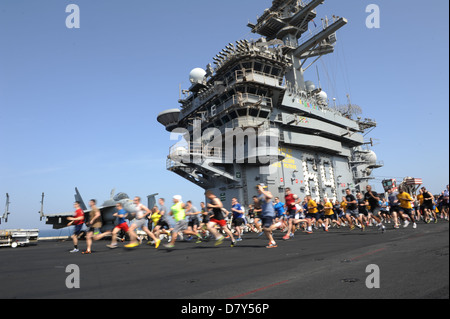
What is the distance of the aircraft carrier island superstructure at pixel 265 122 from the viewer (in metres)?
27.5

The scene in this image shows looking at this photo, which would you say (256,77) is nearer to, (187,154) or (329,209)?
(187,154)

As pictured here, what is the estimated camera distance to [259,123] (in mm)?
28266

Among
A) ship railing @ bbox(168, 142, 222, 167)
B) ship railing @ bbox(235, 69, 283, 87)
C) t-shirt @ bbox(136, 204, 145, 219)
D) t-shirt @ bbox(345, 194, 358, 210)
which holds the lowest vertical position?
t-shirt @ bbox(345, 194, 358, 210)

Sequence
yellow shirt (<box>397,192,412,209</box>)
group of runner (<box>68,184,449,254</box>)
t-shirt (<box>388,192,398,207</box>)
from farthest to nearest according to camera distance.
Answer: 1. t-shirt (<box>388,192,398,207</box>)
2. yellow shirt (<box>397,192,412,209</box>)
3. group of runner (<box>68,184,449,254</box>)

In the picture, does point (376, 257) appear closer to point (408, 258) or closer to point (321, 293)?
point (408, 258)

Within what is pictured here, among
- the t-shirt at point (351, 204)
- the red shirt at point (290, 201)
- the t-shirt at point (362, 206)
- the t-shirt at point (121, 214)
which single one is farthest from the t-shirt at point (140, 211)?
the t-shirt at point (362, 206)

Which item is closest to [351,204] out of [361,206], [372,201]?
[361,206]

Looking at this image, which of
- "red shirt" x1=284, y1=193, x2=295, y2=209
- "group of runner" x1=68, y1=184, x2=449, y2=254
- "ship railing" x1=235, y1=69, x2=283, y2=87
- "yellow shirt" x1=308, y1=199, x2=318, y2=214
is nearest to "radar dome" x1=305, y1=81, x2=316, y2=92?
"ship railing" x1=235, y1=69, x2=283, y2=87

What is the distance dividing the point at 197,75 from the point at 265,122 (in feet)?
41.5

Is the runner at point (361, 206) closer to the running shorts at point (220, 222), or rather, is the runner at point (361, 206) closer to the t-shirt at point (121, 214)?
the running shorts at point (220, 222)

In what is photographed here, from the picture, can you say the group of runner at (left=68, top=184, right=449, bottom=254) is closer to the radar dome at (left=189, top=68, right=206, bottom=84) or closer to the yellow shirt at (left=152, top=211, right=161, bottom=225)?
the yellow shirt at (left=152, top=211, right=161, bottom=225)

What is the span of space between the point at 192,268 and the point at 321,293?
352 cm

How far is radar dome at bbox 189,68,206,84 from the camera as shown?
3475 centimetres
